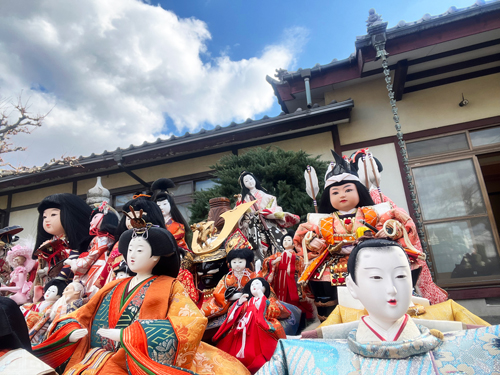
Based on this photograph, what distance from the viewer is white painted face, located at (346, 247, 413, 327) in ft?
5.62

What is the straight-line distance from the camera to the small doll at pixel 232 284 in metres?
3.32

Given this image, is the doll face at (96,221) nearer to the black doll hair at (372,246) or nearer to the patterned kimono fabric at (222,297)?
the patterned kimono fabric at (222,297)

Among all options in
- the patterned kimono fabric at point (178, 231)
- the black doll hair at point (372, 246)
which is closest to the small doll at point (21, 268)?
the patterned kimono fabric at point (178, 231)

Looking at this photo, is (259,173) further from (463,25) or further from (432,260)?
(463,25)

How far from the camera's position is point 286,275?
3754mm

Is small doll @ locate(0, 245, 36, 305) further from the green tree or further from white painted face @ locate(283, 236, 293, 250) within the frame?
white painted face @ locate(283, 236, 293, 250)

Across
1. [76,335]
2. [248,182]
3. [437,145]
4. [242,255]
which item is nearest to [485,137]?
[437,145]

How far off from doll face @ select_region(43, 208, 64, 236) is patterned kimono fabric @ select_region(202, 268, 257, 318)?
224 cm

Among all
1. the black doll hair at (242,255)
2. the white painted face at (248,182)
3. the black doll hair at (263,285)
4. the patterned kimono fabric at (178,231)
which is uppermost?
the white painted face at (248,182)

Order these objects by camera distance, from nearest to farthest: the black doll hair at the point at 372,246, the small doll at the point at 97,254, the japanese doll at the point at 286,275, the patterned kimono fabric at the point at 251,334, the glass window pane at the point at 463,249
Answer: the black doll hair at the point at 372,246 < the patterned kimono fabric at the point at 251,334 < the small doll at the point at 97,254 < the japanese doll at the point at 286,275 < the glass window pane at the point at 463,249

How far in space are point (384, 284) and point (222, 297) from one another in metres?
1.98

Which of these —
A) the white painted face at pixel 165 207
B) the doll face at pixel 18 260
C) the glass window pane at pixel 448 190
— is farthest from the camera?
the glass window pane at pixel 448 190

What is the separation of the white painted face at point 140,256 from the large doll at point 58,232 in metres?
2.07

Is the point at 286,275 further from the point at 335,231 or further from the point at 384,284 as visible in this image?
the point at 384,284
